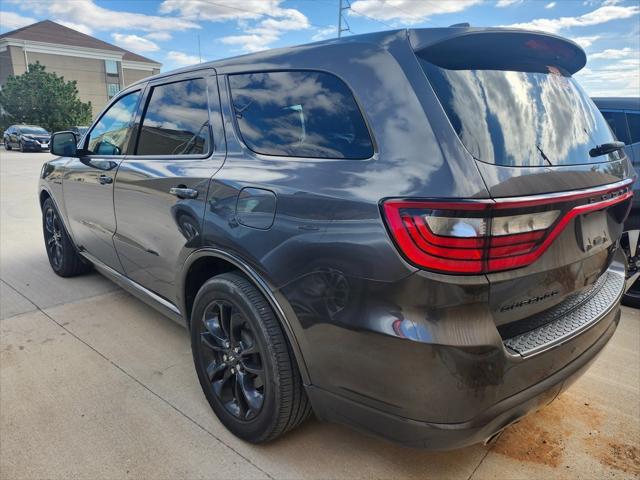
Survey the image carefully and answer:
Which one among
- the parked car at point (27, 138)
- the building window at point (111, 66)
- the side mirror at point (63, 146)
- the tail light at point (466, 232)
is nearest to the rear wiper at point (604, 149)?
the tail light at point (466, 232)

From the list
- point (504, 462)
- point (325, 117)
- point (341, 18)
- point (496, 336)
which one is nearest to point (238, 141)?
point (325, 117)

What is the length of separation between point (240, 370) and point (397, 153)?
1.30 m

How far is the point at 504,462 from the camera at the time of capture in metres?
2.11

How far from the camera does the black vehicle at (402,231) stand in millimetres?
1481

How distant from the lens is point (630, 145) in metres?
4.12

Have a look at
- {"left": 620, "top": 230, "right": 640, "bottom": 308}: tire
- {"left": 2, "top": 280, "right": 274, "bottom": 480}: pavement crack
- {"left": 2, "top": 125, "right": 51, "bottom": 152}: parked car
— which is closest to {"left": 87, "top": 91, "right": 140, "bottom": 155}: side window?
{"left": 2, "top": 280, "right": 274, "bottom": 480}: pavement crack

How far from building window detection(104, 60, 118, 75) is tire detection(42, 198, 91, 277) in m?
49.3

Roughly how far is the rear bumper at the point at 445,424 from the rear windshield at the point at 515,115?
83 cm

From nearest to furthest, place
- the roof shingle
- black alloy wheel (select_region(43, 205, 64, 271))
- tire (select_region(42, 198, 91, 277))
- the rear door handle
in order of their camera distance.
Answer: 1. the rear door handle
2. tire (select_region(42, 198, 91, 277))
3. black alloy wheel (select_region(43, 205, 64, 271))
4. the roof shingle

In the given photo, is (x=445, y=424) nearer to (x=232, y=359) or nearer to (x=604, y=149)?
(x=232, y=359)

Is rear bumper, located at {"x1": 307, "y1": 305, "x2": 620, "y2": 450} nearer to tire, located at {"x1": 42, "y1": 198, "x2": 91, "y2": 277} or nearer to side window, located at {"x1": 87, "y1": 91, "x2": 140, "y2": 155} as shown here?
side window, located at {"x1": 87, "y1": 91, "x2": 140, "y2": 155}

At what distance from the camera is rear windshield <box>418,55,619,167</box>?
1.59 metres

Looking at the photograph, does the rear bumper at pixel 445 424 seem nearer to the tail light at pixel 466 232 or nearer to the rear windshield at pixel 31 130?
the tail light at pixel 466 232

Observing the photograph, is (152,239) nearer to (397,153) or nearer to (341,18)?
(397,153)
